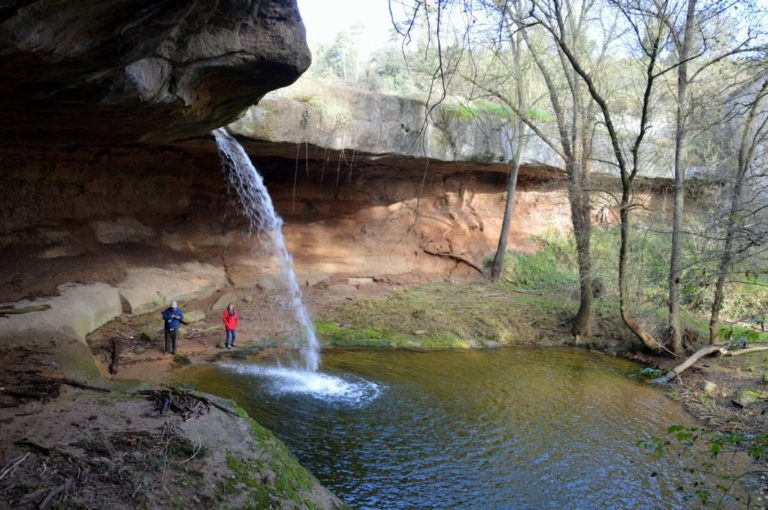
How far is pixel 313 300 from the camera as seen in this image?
15.3 meters

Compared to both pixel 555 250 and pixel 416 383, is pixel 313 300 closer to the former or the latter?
pixel 416 383

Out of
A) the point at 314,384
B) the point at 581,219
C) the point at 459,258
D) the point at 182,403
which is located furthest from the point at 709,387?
the point at 182,403

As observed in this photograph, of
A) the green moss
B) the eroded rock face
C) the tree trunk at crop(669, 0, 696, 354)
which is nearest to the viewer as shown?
the eroded rock face

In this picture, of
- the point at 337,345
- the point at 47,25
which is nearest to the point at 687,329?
the point at 337,345

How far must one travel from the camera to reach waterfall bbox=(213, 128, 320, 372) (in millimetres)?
12945

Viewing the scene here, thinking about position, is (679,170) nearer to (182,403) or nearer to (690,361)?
(690,361)

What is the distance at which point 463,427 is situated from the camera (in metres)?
8.65

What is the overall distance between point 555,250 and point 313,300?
9805 millimetres

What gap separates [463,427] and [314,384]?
286 centimetres

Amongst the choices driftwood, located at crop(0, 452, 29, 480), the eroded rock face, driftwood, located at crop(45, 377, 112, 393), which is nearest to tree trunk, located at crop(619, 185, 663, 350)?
the eroded rock face

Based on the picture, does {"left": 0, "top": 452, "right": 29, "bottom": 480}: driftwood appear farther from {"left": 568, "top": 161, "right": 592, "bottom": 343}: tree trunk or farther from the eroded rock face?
{"left": 568, "top": 161, "right": 592, "bottom": 343}: tree trunk

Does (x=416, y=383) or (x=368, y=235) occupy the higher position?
(x=368, y=235)

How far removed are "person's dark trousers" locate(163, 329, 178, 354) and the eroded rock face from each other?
3858mm

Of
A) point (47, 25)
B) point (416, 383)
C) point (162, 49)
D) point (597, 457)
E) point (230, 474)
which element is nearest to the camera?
point (47, 25)
